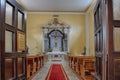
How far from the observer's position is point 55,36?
15938mm

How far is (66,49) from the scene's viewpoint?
15.9m

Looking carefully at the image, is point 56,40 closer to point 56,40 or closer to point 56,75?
point 56,40

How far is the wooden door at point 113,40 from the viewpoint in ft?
7.40

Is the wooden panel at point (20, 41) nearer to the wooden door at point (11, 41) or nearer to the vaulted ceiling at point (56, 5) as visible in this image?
the wooden door at point (11, 41)

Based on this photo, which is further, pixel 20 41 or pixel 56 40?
pixel 56 40

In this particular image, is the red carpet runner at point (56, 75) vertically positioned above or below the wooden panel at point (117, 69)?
below

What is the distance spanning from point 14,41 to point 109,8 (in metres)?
1.25

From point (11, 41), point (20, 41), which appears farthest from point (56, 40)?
point (11, 41)

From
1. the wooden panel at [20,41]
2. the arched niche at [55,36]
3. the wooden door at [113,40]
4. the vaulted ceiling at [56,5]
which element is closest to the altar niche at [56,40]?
the arched niche at [55,36]

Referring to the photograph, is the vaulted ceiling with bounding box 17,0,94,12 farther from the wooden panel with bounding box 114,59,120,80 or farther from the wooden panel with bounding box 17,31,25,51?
the wooden panel with bounding box 114,59,120,80

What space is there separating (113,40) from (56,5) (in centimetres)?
1215

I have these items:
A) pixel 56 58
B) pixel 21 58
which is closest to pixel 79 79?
pixel 21 58

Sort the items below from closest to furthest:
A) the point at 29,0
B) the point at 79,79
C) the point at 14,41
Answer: the point at 14,41
the point at 79,79
the point at 29,0

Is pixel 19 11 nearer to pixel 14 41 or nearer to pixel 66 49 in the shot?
pixel 14 41
